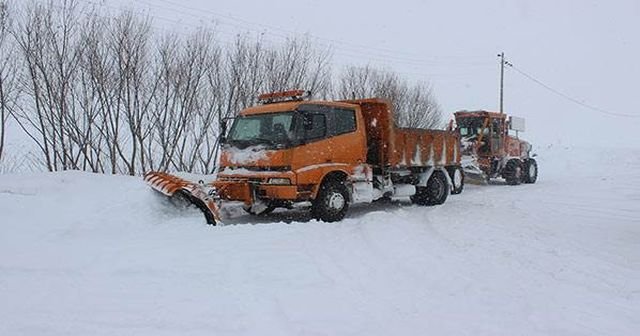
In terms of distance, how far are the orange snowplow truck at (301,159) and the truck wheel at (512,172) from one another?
10273mm

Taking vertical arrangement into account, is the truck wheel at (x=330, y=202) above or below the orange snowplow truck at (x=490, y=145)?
below

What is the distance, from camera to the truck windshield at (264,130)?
10008mm

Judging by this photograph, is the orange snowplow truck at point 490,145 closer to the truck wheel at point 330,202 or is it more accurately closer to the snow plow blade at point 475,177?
the snow plow blade at point 475,177

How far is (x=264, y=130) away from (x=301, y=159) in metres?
0.94

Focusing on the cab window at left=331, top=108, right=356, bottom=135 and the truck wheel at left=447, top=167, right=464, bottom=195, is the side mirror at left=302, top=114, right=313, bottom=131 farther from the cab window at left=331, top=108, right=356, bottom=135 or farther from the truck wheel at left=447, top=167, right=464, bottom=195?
the truck wheel at left=447, top=167, right=464, bottom=195

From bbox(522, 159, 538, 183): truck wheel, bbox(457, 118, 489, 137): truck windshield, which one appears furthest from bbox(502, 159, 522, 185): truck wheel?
bbox(457, 118, 489, 137): truck windshield

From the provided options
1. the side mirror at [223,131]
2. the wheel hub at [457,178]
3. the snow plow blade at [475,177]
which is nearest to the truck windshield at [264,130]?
the side mirror at [223,131]

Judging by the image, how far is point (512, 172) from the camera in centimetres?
2130

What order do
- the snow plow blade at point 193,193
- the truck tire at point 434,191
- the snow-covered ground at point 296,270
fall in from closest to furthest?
the snow-covered ground at point 296,270 → the snow plow blade at point 193,193 → the truck tire at point 434,191

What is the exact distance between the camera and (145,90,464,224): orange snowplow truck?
9.93 meters

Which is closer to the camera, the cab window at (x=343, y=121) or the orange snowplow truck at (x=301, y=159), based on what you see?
the orange snowplow truck at (x=301, y=159)

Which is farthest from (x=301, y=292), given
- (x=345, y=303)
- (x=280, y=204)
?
(x=280, y=204)

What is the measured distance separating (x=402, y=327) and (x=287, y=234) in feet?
13.6

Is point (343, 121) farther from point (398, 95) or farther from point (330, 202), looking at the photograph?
point (398, 95)
